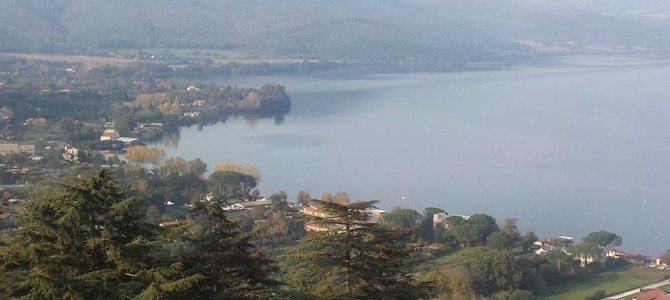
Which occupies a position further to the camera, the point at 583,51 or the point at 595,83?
the point at 583,51

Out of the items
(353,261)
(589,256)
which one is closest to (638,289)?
(589,256)

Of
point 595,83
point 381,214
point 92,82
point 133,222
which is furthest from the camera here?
point 595,83

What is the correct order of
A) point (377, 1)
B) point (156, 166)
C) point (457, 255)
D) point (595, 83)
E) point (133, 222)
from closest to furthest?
Answer: point (133, 222)
point (457, 255)
point (156, 166)
point (595, 83)
point (377, 1)

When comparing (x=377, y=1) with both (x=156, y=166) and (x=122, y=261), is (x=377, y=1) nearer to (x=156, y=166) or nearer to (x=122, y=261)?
(x=156, y=166)

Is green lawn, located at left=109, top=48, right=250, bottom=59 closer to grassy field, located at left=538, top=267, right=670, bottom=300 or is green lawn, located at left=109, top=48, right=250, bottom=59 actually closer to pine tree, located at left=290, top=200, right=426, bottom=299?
grassy field, located at left=538, top=267, right=670, bottom=300

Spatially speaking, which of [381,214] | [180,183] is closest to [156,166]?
[180,183]

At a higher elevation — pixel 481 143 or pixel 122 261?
pixel 122 261

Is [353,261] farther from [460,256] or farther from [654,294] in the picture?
[460,256]
